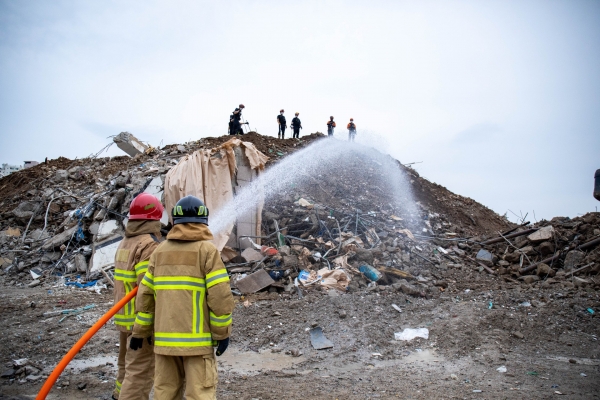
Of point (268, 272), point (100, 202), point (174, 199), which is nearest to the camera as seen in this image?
point (268, 272)

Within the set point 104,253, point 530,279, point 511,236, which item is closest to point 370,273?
point 530,279

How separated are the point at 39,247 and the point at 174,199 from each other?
165 inches

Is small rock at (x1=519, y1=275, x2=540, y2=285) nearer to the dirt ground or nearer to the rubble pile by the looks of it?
the rubble pile

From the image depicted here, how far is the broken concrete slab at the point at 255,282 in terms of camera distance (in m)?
6.93

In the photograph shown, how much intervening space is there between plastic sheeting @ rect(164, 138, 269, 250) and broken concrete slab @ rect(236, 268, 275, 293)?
1.10m

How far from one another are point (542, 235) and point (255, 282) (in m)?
6.38

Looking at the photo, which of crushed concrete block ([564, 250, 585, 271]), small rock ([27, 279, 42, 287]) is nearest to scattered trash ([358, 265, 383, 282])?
crushed concrete block ([564, 250, 585, 271])

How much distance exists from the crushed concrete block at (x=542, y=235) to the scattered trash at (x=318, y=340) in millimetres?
6227

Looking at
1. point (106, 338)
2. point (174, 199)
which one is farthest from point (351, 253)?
point (106, 338)

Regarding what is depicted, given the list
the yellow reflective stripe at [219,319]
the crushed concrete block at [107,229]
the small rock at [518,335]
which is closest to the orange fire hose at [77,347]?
the yellow reflective stripe at [219,319]

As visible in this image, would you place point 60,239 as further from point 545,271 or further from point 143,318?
point 545,271

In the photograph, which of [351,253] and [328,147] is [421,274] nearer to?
[351,253]

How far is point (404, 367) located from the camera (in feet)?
14.8

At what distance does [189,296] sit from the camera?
2.49 metres
